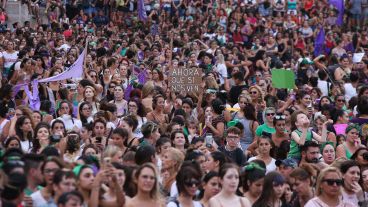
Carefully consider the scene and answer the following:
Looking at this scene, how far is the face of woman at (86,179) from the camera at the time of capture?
10352 mm

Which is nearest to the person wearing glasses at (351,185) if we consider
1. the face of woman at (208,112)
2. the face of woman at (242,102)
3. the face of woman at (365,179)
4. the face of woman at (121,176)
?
the face of woman at (365,179)

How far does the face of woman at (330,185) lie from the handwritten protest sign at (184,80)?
7.20 m

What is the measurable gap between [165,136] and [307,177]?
218 cm

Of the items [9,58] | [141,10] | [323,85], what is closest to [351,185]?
[323,85]

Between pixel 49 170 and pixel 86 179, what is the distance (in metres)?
0.36

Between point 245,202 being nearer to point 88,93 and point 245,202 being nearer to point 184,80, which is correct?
point 88,93

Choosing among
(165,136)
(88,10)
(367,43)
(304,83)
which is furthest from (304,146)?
(88,10)

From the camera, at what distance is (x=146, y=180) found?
419 inches

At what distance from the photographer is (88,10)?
3397cm

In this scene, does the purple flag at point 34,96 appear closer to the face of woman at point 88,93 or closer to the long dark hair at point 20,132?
the face of woman at point 88,93

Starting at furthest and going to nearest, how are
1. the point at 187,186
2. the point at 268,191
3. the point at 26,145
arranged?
the point at 26,145 < the point at 268,191 < the point at 187,186

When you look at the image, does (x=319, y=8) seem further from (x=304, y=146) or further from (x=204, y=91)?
(x=304, y=146)

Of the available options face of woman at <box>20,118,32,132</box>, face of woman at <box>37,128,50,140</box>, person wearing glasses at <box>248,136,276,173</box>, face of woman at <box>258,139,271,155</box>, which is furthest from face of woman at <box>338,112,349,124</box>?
face of woman at <box>37,128,50,140</box>

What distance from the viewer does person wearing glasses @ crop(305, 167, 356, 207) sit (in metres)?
11.7
